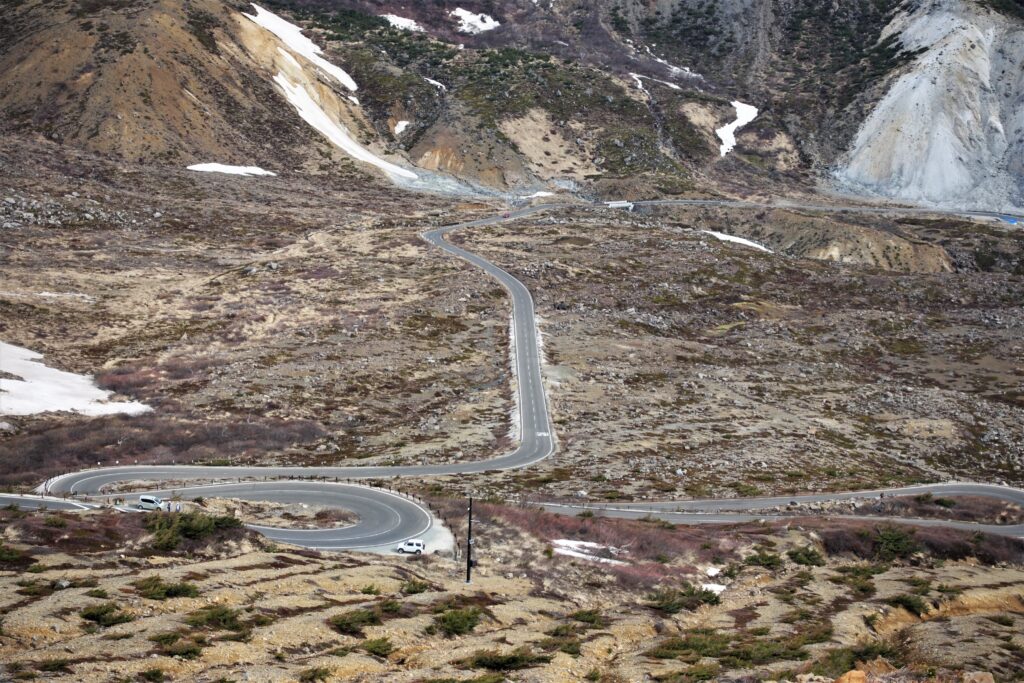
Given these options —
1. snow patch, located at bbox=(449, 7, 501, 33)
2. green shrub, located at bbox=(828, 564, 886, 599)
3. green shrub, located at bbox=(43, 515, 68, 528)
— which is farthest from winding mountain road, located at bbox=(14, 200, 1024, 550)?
snow patch, located at bbox=(449, 7, 501, 33)

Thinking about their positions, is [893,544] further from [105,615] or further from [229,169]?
[229,169]

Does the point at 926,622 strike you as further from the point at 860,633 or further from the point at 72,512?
the point at 72,512

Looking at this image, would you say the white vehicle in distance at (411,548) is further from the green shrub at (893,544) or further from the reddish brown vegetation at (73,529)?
the green shrub at (893,544)

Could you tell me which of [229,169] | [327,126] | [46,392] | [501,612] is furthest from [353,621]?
[327,126]

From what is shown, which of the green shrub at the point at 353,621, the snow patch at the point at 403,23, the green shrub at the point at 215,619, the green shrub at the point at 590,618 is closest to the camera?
the green shrub at the point at 215,619

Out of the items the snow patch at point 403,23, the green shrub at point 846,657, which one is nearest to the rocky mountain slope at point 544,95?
the snow patch at point 403,23

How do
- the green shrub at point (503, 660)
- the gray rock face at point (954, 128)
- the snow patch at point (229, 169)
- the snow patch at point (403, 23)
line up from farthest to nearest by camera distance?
the snow patch at point (403, 23)
the gray rock face at point (954, 128)
the snow patch at point (229, 169)
the green shrub at point (503, 660)

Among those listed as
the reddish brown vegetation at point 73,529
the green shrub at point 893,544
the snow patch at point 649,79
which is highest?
the snow patch at point 649,79
